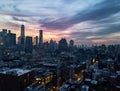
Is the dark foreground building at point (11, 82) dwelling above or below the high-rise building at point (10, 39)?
below

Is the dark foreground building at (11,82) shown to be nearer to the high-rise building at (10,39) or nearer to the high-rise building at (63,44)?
the high-rise building at (63,44)

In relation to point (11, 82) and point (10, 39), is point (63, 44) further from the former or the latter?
point (11, 82)

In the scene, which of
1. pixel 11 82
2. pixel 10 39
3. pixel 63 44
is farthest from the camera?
pixel 10 39

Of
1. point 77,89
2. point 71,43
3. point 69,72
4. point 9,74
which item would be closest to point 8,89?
point 9,74

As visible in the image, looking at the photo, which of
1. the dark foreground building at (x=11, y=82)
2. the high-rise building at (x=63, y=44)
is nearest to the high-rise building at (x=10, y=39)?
the high-rise building at (x=63, y=44)

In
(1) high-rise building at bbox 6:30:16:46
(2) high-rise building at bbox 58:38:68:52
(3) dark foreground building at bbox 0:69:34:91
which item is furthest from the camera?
(1) high-rise building at bbox 6:30:16:46

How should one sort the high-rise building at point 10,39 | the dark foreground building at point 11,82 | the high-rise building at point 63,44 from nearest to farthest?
1. the dark foreground building at point 11,82
2. the high-rise building at point 63,44
3. the high-rise building at point 10,39

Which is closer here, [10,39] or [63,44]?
[63,44]

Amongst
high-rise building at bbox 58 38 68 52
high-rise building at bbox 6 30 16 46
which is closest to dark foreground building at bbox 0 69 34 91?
high-rise building at bbox 58 38 68 52

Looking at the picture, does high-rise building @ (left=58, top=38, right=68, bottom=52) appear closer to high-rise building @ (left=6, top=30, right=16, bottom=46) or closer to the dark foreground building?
high-rise building @ (left=6, top=30, right=16, bottom=46)

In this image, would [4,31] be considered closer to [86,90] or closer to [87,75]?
[87,75]

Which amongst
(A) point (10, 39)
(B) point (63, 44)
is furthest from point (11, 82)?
(A) point (10, 39)
